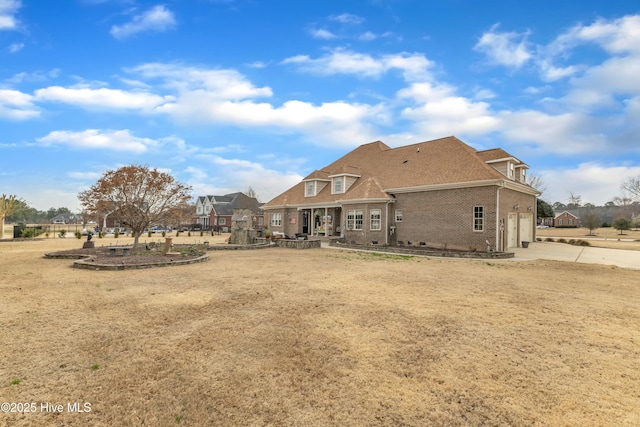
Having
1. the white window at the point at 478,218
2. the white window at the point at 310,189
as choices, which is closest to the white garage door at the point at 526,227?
the white window at the point at 478,218

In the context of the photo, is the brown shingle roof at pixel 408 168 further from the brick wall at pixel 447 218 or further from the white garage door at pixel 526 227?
the white garage door at pixel 526 227

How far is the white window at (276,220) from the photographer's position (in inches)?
1375

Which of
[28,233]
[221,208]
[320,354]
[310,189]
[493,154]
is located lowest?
[320,354]

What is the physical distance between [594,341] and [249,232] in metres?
21.9

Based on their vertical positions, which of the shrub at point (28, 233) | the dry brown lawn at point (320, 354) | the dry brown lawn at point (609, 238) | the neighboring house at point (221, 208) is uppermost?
the neighboring house at point (221, 208)

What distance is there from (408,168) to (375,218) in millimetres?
4831

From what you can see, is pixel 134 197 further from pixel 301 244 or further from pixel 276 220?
pixel 276 220

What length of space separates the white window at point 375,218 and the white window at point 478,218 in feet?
21.1

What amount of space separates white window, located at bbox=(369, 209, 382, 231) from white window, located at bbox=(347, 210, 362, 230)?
0.99m

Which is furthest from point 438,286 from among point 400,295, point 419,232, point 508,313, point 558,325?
point 419,232

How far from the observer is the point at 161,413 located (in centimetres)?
356

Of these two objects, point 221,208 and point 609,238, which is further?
point 221,208

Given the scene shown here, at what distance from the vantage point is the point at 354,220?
85.2ft

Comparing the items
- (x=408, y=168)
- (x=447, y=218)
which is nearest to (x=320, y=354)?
(x=447, y=218)
